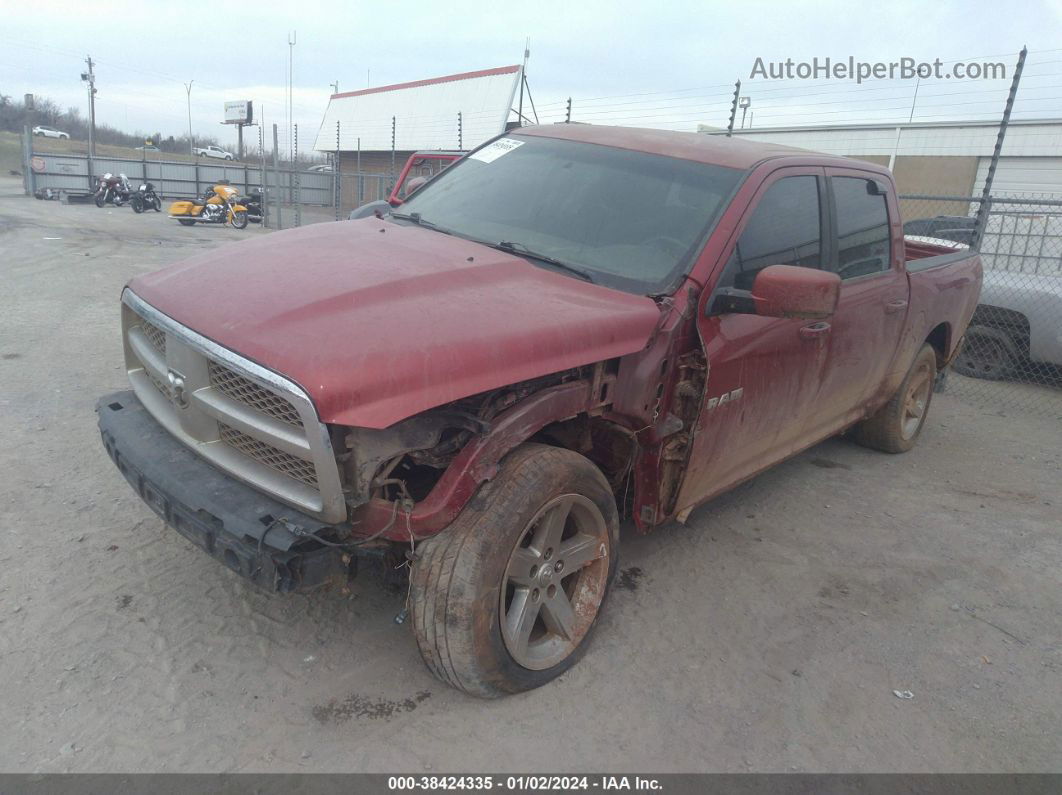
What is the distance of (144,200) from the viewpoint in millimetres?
23953

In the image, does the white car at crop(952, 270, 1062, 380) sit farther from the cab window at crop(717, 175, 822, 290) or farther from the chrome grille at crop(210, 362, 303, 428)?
the chrome grille at crop(210, 362, 303, 428)

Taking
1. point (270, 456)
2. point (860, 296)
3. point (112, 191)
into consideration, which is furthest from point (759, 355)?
point (112, 191)

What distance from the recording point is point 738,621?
11.1ft

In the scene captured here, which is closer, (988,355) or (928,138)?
(988,355)

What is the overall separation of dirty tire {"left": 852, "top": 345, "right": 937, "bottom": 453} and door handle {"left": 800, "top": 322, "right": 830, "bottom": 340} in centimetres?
184

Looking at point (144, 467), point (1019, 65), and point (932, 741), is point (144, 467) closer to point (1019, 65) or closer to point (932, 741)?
point (932, 741)

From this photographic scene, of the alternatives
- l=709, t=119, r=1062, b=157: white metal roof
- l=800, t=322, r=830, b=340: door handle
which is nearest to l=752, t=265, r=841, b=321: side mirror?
l=800, t=322, r=830, b=340: door handle

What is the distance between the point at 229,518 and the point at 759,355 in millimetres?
2233

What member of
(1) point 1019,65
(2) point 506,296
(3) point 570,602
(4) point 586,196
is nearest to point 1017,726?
(3) point 570,602

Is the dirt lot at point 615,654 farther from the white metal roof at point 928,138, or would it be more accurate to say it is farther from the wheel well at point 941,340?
the white metal roof at point 928,138

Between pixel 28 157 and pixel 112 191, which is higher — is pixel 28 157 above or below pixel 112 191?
above

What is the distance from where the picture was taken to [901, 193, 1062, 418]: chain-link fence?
24.6ft

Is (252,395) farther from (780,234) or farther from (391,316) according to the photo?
(780,234)

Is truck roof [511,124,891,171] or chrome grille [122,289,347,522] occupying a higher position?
truck roof [511,124,891,171]
